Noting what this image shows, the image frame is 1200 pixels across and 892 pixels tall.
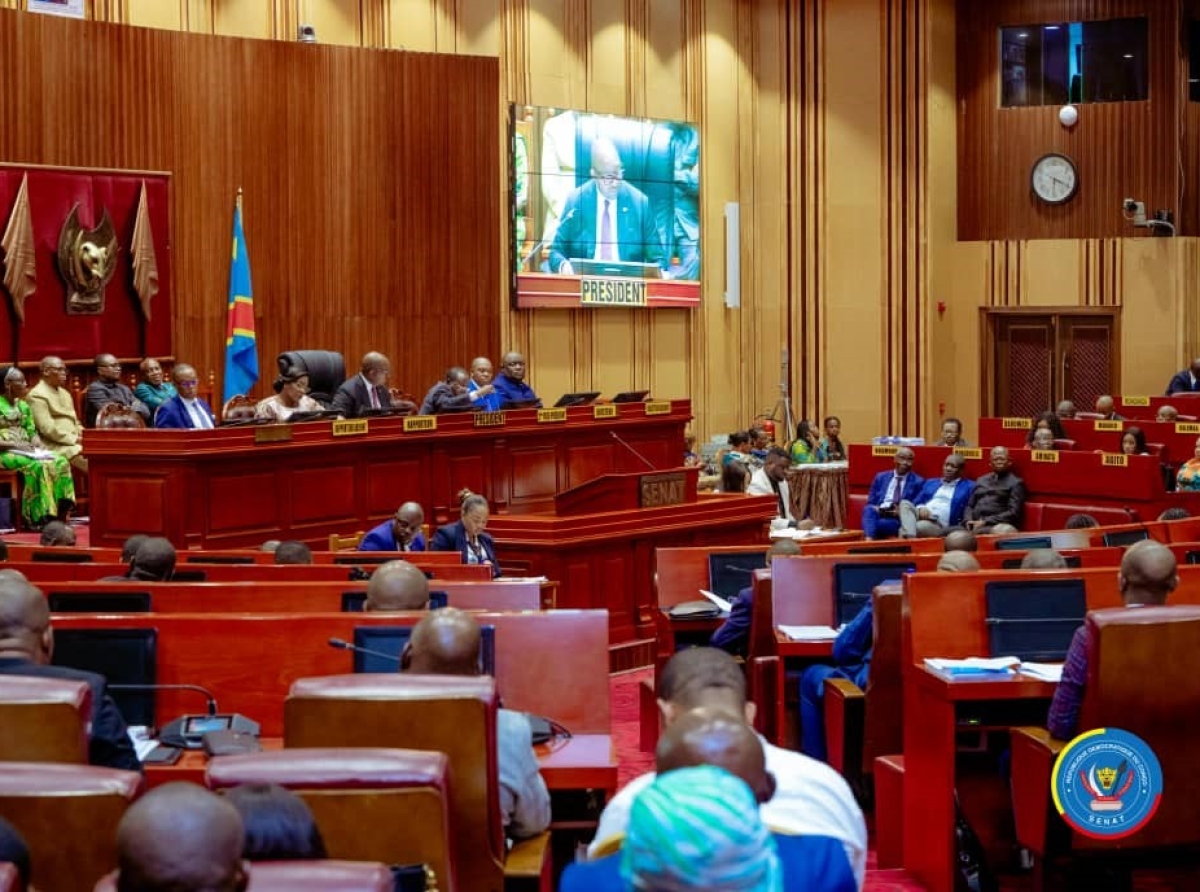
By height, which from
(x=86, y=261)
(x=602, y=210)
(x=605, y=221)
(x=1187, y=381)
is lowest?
(x=1187, y=381)

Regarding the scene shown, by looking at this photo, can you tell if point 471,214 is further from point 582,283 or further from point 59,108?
point 59,108

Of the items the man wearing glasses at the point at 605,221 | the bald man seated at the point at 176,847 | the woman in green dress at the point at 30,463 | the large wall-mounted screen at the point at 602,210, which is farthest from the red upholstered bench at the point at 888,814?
the man wearing glasses at the point at 605,221

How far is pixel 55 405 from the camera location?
11.8 meters

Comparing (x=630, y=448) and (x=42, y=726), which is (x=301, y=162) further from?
(x=42, y=726)

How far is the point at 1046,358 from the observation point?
752 inches

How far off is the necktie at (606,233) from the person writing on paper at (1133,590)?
12.5m

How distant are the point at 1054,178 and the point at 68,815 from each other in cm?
1754

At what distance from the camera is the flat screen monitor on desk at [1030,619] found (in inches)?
215

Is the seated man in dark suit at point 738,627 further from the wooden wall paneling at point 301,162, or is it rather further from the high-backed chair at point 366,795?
the wooden wall paneling at point 301,162

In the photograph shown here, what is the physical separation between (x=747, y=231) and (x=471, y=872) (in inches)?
640

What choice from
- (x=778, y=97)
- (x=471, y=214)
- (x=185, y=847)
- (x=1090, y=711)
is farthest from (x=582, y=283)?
(x=185, y=847)

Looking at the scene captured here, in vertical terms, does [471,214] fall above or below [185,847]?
above

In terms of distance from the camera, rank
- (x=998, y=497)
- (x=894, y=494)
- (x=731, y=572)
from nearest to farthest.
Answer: (x=731, y=572) < (x=998, y=497) < (x=894, y=494)

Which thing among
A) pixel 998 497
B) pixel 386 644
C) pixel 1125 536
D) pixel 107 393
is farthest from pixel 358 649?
pixel 998 497
